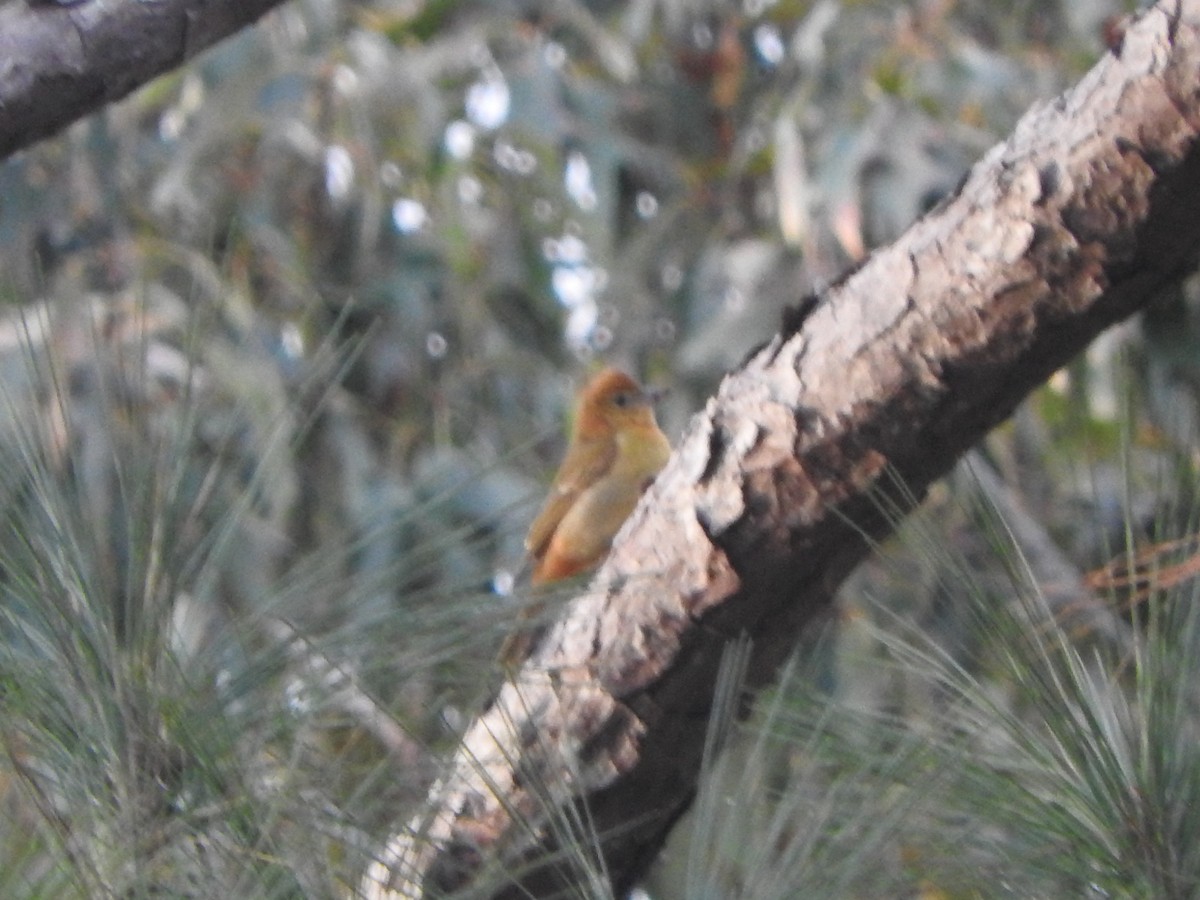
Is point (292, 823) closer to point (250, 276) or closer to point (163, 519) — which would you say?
point (163, 519)

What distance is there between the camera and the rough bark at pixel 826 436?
4.59ft

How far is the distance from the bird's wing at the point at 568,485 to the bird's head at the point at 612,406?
15cm

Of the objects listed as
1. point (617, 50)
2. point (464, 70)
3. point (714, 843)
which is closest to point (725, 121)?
point (617, 50)

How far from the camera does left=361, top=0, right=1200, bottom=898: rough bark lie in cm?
140

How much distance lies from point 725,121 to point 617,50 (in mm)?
779

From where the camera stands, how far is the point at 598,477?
2.93 m

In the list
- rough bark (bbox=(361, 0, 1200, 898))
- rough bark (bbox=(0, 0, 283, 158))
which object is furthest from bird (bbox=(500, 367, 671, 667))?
rough bark (bbox=(0, 0, 283, 158))

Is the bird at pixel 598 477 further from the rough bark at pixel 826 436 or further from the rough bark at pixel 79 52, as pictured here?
the rough bark at pixel 79 52

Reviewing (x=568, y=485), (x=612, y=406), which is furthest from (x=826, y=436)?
(x=612, y=406)

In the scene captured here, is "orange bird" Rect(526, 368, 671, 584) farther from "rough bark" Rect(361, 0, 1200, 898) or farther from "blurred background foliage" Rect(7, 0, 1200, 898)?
"rough bark" Rect(361, 0, 1200, 898)

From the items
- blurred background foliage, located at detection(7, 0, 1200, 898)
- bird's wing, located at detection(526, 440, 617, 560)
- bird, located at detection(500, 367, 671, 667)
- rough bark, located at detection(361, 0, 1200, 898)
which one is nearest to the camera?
blurred background foliage, located at detection(7, 0, 1200, 898)

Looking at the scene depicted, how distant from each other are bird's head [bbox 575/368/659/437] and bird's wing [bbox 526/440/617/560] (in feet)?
0.49

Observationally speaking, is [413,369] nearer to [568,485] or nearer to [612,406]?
[612,406]

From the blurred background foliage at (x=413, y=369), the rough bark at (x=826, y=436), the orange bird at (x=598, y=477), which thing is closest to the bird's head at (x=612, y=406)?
the orange bird at (x=598, y=477)
